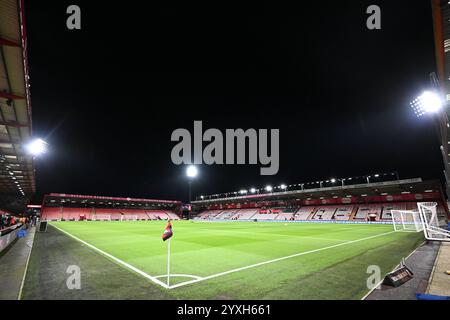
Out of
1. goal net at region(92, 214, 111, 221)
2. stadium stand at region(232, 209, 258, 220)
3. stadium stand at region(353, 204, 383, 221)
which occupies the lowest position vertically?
goal net at region(92, 214, 111, 221)

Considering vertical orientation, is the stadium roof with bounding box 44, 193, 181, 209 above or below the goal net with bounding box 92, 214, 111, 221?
above

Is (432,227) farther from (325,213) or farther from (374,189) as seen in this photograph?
(325,213)

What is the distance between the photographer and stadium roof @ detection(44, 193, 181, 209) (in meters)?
73.4

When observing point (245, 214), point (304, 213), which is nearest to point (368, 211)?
point (304, 213)

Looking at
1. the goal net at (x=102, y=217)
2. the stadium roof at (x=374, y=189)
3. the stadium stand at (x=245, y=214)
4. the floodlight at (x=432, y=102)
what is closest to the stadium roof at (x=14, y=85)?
the floodlight at (x=432, y=102)

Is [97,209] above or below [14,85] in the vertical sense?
below

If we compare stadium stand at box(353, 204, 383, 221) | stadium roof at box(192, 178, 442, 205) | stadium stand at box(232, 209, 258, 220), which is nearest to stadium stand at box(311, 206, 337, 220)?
stadium roof at box(192, 178, 442, 205)

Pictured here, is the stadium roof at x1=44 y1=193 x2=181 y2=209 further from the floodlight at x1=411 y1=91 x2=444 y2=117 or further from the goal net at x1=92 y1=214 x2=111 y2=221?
the floodlight at x1=411 y1=91 x2=444 y2=117

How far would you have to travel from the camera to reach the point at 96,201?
→ 8288 cm

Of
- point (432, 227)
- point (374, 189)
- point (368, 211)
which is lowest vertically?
point (368, 211)

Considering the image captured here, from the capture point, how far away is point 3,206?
6581 cm

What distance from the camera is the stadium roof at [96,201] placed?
73.4 metres
